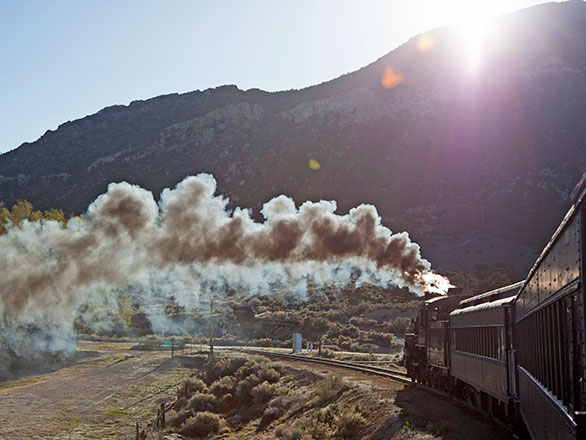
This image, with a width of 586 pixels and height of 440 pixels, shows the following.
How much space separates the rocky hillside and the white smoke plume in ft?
207

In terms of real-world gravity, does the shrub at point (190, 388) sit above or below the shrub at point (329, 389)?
below

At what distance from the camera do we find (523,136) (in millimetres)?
124125

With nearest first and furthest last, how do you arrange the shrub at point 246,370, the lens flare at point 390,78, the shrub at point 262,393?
1. the shrub at point 262,393
2. the shrub at point 246,370
3. the lens flare at point 390,78

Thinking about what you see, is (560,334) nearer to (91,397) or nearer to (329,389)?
(329,389)

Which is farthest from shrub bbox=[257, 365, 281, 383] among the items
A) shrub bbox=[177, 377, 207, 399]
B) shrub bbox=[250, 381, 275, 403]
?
shrub bbox=[177, 377, 207, 399]

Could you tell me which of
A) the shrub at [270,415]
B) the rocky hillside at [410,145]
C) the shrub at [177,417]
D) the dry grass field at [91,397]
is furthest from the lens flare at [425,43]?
the shrub at [270,415]

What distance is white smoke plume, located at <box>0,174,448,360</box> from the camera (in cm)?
3884

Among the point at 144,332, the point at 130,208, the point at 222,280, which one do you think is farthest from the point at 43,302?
the point at 222,280

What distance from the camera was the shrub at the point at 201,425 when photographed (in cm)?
2892

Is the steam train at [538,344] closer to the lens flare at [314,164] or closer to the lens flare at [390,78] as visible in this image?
the lens flare at [314,164]

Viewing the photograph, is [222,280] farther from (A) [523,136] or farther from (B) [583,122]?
(B) [583,122]

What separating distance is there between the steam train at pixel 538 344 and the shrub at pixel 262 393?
1341 centimetres

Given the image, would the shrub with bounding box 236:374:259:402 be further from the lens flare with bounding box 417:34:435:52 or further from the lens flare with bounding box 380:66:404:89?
the lens flare with bounding box 417:34:435:52

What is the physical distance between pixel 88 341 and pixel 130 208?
110 feet
